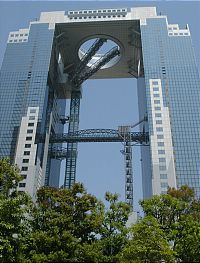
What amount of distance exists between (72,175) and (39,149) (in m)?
9.29

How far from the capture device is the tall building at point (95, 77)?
205 ft

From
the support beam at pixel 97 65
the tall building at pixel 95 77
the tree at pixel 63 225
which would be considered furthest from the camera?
the support beam at pixel 97 65

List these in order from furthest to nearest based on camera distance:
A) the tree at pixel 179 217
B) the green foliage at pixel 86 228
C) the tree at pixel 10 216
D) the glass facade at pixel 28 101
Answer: the glass facade at pixel 28 101 → the tree at pixel 179 217 → the green foliage at pixel 86 228 → the tree at pixel 10 216

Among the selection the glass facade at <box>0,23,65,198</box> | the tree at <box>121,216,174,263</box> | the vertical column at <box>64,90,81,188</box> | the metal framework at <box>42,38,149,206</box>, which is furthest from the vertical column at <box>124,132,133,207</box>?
the tree at <box>121,216,174,263</box>

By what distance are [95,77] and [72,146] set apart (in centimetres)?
2116

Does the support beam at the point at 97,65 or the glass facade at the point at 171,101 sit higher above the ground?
the support beam at the point at 97,65

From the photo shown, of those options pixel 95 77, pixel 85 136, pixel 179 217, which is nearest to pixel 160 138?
pixel 85 136

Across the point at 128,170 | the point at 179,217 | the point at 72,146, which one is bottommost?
the point at 179,217

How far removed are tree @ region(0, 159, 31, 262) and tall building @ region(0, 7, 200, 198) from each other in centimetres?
3967

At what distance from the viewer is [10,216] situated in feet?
65.2

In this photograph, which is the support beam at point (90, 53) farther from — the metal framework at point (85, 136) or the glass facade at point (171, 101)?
the glass facade at point (171, 101)

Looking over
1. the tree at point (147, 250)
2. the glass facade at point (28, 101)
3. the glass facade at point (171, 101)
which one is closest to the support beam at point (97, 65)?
the glass facade at point (28, 101)

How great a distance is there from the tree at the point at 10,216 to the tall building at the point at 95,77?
39.7 meters

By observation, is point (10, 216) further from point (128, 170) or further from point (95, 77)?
point (95, 77)
